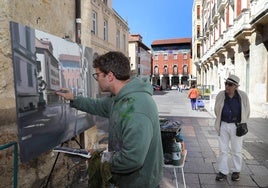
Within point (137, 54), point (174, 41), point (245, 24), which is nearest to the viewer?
point (245, 24)

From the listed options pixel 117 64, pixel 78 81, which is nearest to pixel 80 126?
pixel 78 81

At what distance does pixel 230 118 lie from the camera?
4734 mm

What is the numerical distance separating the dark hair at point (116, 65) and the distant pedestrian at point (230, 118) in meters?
3.01

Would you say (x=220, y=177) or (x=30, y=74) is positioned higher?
(x=30, y=74)

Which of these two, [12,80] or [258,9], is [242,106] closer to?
[12,80]

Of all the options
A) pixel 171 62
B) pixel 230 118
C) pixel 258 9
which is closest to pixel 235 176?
pixel 230 118

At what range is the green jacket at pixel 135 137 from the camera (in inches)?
71.7

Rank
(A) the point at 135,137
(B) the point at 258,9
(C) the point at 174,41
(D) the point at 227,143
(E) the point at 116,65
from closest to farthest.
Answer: (A) the point at 135,137, (E) the point at 116,65, (D) the point at 227,143, (B) the point at 258,9, (C) the point at 174,41

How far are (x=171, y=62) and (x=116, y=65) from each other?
77.1m

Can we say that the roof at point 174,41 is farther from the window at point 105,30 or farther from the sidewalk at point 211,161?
the sidewalk at point 211,161

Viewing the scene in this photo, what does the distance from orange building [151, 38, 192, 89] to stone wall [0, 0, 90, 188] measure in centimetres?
7274

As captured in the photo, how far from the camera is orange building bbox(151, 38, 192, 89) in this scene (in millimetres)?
77750

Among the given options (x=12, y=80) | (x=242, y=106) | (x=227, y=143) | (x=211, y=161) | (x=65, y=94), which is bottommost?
(x=211, y=161)

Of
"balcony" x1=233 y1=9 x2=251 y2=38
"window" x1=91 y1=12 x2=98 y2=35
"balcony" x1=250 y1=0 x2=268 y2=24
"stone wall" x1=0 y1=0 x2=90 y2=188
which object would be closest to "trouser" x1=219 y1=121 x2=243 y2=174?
"stone wall" x1=0 y1=0 x2=90 y2=188
